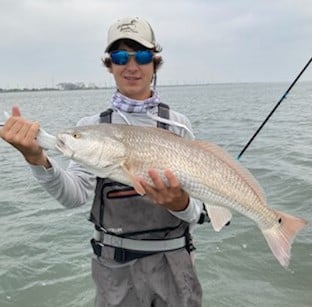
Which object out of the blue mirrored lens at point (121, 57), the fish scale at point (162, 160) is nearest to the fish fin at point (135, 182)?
the fish scale at point (162, 160)

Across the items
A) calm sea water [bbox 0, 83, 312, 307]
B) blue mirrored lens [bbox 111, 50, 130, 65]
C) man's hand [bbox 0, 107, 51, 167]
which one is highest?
blue mirrored lens [bbox 111, 50, 130, 65]

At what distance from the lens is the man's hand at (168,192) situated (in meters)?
2.86

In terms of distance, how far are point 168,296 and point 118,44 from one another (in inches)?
69.9

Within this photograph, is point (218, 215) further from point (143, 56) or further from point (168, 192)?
point (143, 56)

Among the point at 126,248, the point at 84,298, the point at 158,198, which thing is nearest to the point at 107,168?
the point at 158,198

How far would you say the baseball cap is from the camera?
333 centimetres

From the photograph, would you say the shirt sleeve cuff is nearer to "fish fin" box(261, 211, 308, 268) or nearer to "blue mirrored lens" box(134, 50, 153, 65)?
"fish fin" box(261, 211, 308, 268)

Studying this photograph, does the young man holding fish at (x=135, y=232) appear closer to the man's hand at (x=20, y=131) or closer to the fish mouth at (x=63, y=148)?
the fish mouth at (x=63, y=148)

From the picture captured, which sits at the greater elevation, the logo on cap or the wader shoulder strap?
the logo on cap

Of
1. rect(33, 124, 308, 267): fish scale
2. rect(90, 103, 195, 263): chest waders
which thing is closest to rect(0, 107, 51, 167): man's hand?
rect(33, 124, 308, 267): fish scale

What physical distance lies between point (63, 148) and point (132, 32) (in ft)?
3.23

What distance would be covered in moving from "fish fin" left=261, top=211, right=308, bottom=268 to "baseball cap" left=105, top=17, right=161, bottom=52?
59.2 inches

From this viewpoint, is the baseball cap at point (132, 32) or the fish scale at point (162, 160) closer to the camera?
the fish scale at point (162, 160)

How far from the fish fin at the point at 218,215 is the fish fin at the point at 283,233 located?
324 millimetres
